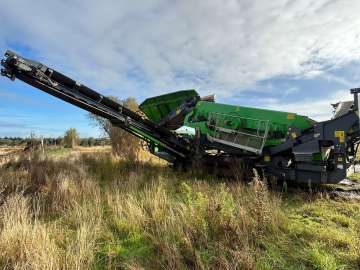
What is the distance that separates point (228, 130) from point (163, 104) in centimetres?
249

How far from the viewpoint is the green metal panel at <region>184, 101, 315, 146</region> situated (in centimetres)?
690

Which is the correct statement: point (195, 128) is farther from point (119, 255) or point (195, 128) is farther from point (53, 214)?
point (119, 255)

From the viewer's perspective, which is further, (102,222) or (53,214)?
(53,214)

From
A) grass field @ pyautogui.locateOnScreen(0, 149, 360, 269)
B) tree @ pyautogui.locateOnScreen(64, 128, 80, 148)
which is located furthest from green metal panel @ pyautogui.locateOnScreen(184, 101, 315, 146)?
tree @ pyautogui.locateOnScreen(64, 128, 80, 148)

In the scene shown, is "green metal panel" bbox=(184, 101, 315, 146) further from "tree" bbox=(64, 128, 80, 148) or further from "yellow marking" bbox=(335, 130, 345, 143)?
"tree" bbox=(64, 128, 80, 148)

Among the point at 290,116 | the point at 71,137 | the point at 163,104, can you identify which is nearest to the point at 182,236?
the point at 290,116

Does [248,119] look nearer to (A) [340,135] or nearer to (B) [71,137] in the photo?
(A) [340,135]

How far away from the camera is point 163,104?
930 centimetres

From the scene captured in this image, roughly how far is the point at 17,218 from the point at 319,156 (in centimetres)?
574

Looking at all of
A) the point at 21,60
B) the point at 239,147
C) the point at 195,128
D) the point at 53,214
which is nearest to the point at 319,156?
the point at 239,147

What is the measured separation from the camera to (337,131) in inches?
243

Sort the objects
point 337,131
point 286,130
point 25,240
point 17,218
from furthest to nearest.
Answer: point 286,130 → point 337,131 → point 17,218 → point 25,240

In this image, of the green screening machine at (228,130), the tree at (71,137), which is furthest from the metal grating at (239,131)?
the tree at (71,137)

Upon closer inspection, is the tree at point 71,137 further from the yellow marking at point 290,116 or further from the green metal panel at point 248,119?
the yellow marking at point 290,116
